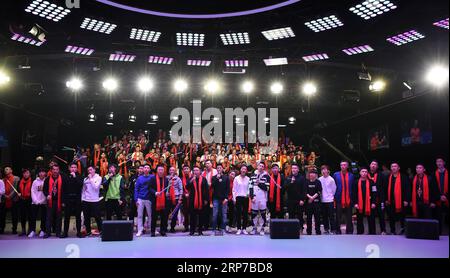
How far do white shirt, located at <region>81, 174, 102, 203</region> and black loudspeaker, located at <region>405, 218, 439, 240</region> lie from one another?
7.32 m

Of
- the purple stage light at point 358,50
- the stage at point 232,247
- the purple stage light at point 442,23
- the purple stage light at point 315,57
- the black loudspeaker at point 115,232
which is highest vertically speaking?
the purple stage light at point 315,57

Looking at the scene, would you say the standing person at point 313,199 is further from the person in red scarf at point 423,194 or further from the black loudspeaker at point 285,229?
the person in red scarf at point 423,194

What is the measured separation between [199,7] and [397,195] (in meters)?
7.35

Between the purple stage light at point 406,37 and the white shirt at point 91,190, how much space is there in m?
9.15

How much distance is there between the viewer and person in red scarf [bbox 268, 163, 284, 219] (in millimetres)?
9859

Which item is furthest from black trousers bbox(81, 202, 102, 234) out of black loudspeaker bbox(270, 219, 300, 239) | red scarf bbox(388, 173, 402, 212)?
red scarf bbox(388, 173, 402, 212)

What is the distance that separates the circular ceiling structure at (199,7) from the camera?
10.2 meters

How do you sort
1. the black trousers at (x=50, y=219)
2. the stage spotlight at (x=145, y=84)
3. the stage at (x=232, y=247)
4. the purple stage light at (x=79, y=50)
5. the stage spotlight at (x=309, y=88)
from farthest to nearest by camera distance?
the stage spotlight at (x=309, y=88) < the stage spotlight at (x=145, y=84) < the purple stage light at (x=79, y=50) < the black trousers at (x=50, y=219) < the stage at (x=232, y=247)

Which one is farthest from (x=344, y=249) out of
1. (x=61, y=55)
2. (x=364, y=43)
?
(x=61, y=55)

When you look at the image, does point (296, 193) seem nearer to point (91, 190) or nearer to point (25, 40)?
point (91, 190)

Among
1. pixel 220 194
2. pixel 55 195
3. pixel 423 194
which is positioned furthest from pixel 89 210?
pixel 423 194

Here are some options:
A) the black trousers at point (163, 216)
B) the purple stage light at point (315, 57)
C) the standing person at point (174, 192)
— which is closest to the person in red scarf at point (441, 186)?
the purple stage light at point (315, 57)

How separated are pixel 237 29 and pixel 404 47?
5.12 meters

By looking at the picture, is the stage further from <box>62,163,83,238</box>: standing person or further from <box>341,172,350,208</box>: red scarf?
<box>341,172,350,208</box>: red scarf
